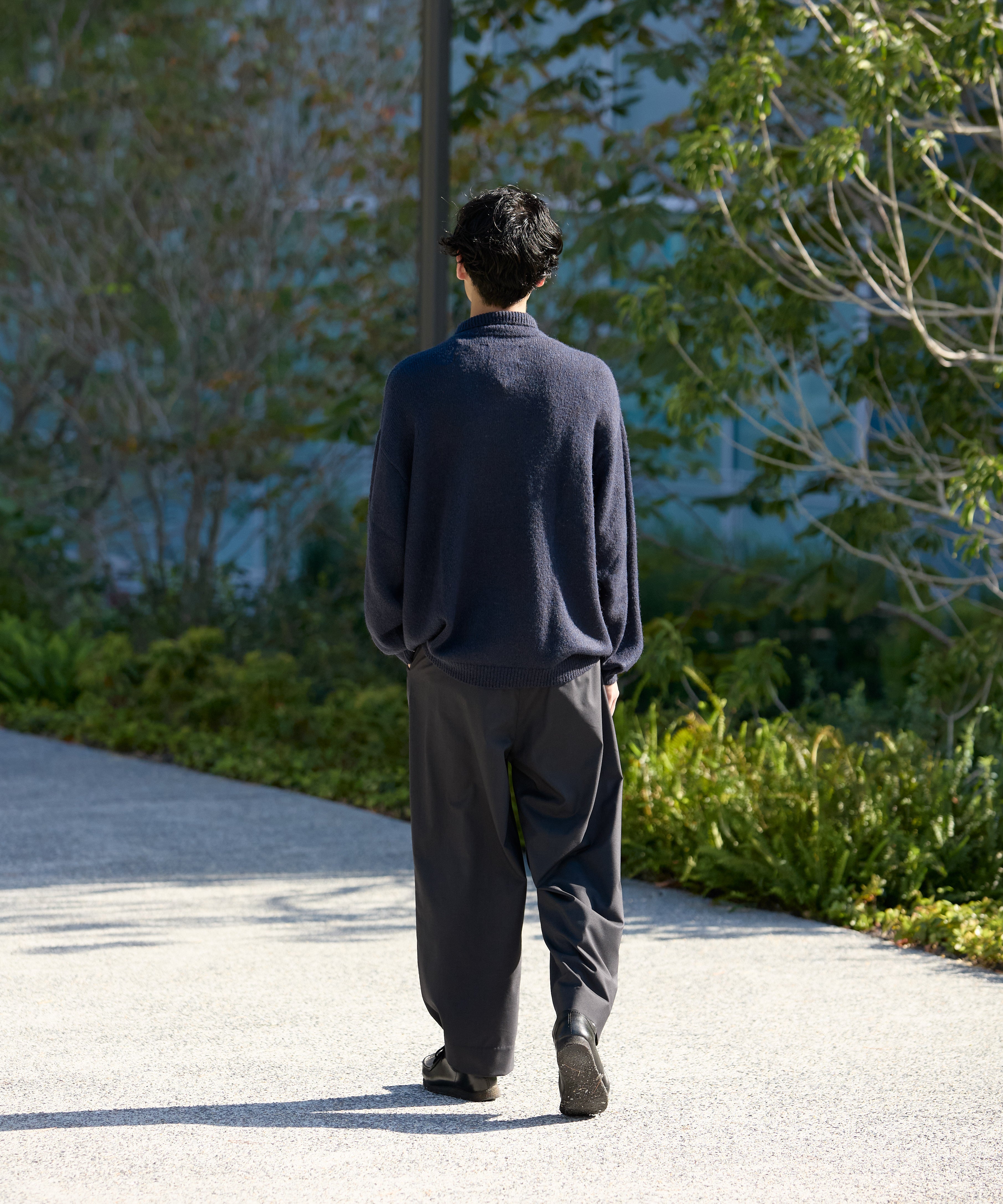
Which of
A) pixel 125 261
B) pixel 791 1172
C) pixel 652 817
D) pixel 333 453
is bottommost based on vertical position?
pixel 791 1172

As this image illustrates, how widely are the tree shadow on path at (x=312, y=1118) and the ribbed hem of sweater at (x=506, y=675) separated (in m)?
0.95

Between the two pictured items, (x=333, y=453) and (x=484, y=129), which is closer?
(x=484, y=129)

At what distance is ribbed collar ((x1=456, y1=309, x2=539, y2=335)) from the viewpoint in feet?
10.8

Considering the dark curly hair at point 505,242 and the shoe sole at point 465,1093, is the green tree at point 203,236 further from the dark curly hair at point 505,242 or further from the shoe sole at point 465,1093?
the shoe sole at point 465,1093

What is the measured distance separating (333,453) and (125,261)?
7.13ft

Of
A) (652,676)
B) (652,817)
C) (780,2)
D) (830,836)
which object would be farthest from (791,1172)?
(780,2)

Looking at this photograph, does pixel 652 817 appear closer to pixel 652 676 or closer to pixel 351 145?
pixel 652 676

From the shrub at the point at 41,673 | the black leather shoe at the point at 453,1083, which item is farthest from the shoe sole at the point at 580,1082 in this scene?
the shrub at the point at 41,673

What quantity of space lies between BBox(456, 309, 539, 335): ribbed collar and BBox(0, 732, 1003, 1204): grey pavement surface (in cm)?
171

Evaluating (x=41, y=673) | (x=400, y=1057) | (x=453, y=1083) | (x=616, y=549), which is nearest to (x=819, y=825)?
(x=400, y=1057)

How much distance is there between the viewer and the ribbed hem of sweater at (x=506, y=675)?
3246 millimetres

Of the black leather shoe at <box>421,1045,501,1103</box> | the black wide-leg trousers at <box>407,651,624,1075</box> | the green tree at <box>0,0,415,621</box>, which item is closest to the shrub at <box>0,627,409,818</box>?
the green tree at <box>0,0,415,621</box>

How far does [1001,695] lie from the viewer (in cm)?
684

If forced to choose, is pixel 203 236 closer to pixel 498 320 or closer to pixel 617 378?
pixel 617 378
